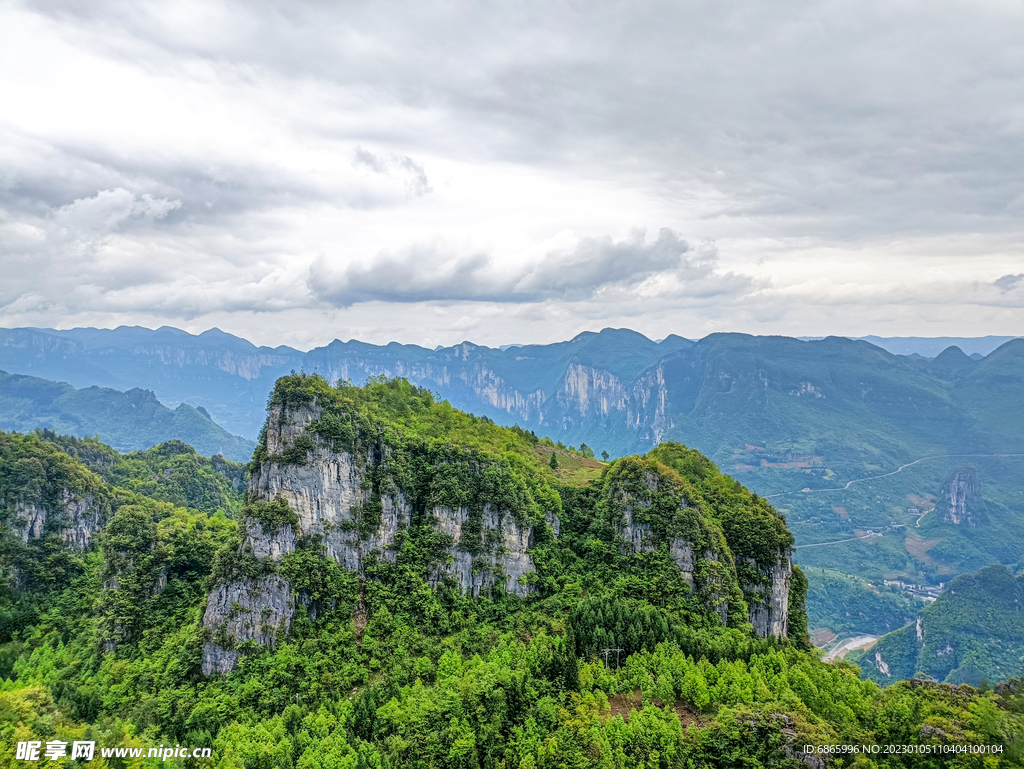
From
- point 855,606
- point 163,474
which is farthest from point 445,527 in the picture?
point 855,606

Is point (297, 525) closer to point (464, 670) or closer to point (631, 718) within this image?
point (464, 670)

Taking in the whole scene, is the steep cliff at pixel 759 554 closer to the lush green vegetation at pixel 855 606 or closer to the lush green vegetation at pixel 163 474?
the lush green vegetation at pixel 163 474

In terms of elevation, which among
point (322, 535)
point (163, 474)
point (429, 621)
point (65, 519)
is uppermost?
point (322, 535)

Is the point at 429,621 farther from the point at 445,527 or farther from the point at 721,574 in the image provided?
the point at 721,574

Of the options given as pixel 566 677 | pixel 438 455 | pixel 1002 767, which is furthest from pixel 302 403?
pixel 1002 767

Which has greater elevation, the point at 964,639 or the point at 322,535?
the point at 322,535

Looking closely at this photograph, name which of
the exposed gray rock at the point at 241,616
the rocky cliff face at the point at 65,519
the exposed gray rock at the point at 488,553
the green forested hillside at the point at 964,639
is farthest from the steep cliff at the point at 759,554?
the green forested hillside at the point at 964,639
